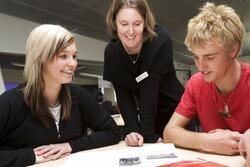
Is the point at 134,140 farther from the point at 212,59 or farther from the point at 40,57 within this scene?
the point at 40,57

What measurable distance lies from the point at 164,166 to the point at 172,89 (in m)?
0.98

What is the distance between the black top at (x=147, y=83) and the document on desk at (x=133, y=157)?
0.45 metres

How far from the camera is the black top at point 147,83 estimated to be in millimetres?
1711

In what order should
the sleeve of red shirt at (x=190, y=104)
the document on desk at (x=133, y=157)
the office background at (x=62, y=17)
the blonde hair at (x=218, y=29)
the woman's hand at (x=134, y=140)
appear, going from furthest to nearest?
the office background at (x=62, y=17) → the sleeve of red shirt at (x=190, y=104) → the woman's hand at (x=134, y=140) → the blonde hair at (x=218, y=29) → the document on desk at (x=133, y=157)

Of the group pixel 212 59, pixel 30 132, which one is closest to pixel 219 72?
pixel 212 59

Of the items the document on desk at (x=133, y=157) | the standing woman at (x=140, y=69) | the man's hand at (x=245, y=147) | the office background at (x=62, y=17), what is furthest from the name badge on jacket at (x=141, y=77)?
the office background at (x=62, y=17)

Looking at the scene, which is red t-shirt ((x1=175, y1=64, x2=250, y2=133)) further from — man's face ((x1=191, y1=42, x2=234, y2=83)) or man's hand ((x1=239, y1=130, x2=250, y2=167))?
man's hand ((x1=239, y1=130, x2=250, y2=167))

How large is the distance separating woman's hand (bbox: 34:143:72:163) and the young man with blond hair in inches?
17.7

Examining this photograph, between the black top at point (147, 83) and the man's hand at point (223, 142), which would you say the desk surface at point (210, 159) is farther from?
the black top at point (147, 83)

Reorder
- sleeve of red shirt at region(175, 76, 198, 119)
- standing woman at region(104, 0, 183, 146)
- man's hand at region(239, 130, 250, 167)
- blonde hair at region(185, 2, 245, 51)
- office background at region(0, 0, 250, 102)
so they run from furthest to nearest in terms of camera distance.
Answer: office background at region(0, 0, 250, 102)
standing woman at region(104, 0, 183, 146)
sleeve of red shirt at region(175, 76, 198, 119)
blonde hair at region(185, 2, 245, 51)
man's hand at region(239, 130, 250, 167)

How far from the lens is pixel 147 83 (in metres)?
1.73

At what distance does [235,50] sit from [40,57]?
87cm

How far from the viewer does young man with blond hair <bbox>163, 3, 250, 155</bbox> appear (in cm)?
121

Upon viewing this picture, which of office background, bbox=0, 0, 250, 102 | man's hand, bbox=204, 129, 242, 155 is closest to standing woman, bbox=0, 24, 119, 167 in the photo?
man's hand, bbox=204, 129, 242, 155
